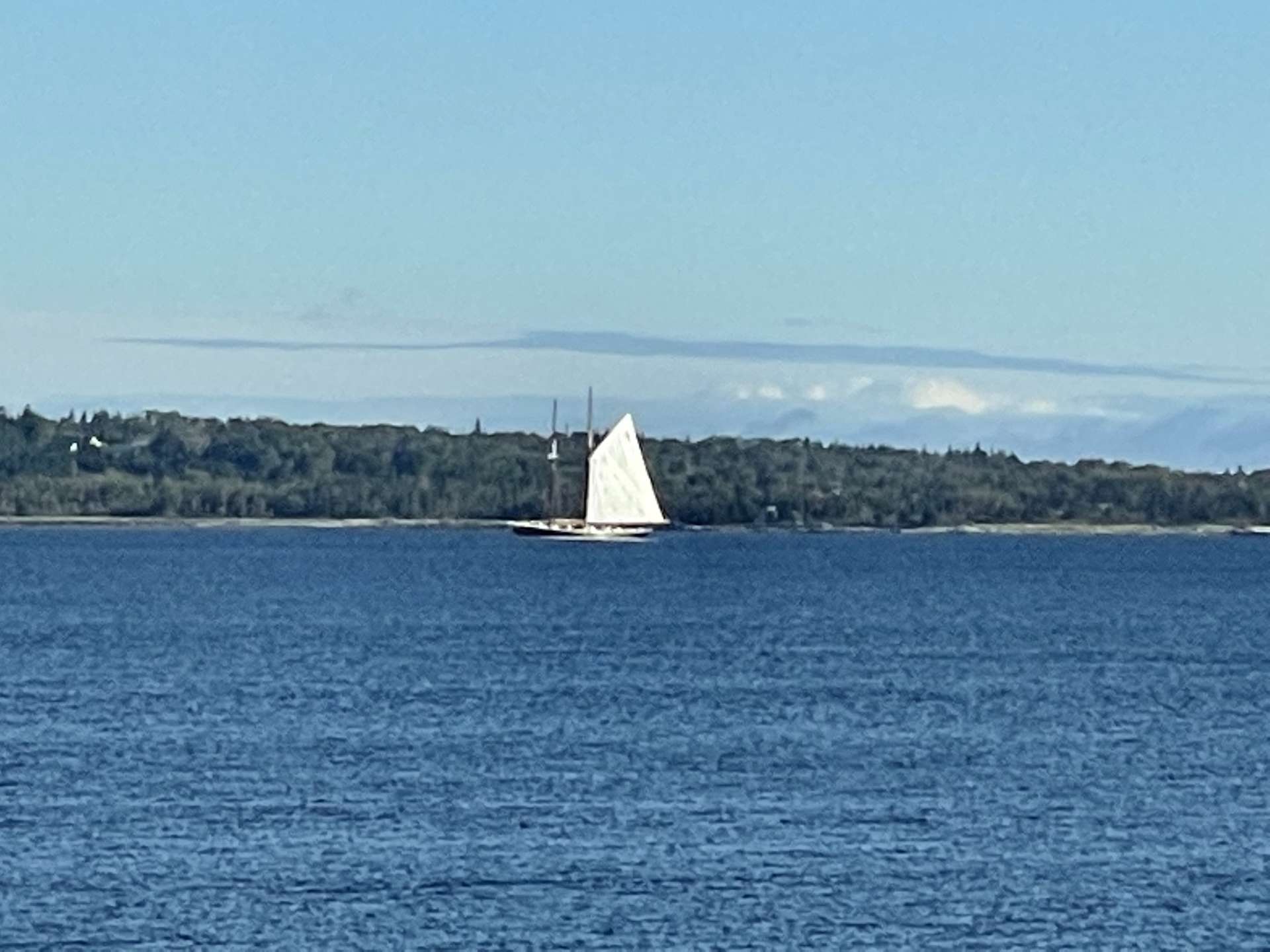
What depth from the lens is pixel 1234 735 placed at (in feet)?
217

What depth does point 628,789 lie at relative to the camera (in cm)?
5388

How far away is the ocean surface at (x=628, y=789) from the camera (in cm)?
4141

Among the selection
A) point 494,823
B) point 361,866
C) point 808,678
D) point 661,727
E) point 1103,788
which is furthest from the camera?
point 808,678

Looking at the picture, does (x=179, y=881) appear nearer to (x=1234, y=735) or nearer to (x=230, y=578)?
(x=1234, y=735)

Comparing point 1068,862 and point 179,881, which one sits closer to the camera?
point 179,881

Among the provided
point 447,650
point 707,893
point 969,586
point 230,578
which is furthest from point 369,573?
point 707,893

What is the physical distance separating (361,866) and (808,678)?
38206mm

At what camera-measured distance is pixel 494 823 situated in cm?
4912

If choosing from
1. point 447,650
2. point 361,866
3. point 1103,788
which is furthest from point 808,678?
point 361,866

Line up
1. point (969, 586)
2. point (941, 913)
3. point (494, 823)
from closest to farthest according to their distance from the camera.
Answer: point (941, 913)
point (494, 823)
point (969, 586)

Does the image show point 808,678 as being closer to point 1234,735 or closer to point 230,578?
point 1234,735

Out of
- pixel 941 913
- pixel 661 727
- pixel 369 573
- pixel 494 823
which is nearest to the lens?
pixel 941 913

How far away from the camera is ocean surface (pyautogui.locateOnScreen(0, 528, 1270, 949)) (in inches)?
1630

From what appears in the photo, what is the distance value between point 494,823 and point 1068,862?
360 inches
